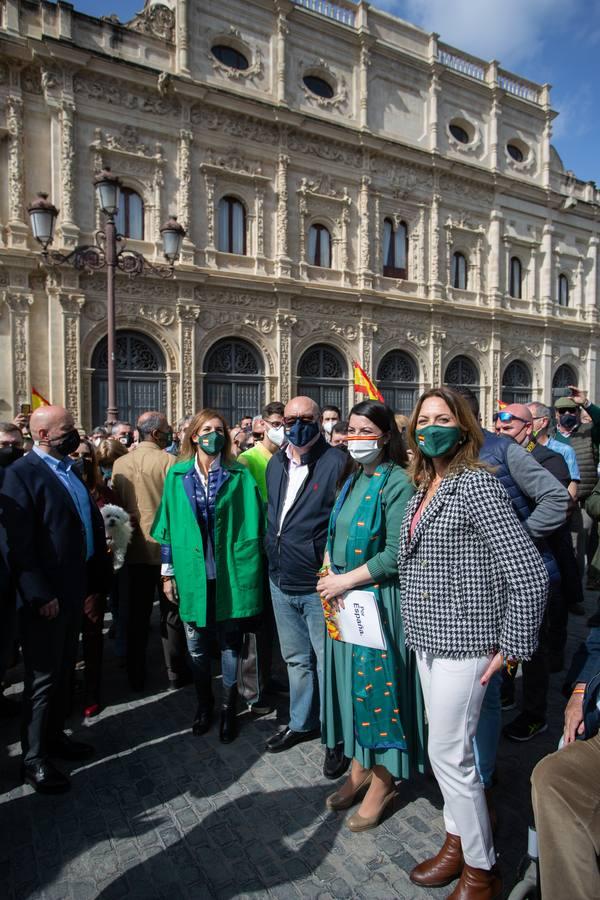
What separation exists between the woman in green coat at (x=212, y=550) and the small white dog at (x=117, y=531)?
1.84ft

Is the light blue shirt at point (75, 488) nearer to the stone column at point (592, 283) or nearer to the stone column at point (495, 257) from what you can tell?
the stone column at point (495, 257)

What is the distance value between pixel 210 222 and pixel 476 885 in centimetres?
1656

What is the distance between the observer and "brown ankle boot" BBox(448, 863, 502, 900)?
226cm

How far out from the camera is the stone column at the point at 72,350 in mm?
14102

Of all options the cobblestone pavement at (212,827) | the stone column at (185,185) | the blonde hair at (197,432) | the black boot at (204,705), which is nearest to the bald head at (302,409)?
the blonde hair at (197,432)

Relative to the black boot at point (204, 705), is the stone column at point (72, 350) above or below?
above

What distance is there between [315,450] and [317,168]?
16.7 m

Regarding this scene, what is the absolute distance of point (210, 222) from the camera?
1603 centimetres

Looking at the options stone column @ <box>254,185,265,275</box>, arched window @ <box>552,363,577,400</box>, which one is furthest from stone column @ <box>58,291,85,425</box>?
arched window @ <box>552,363,577,400</box>

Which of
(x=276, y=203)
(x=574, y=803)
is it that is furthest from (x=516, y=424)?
(x=276, y=203)

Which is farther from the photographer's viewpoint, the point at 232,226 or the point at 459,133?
the point at 459,133

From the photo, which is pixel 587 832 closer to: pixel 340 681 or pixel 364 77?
pixel 340 681

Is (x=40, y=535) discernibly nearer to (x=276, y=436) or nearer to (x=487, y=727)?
(x=276, y=436)

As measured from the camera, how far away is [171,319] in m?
15.5
